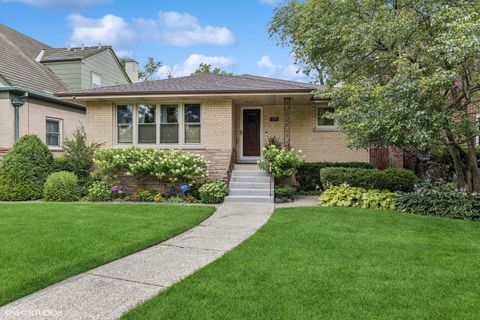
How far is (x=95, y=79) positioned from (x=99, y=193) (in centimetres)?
1088

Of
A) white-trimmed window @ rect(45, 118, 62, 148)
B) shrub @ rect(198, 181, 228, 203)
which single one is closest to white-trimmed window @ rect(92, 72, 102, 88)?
white-trimmed window @ rect(45, 118, 62, 148)

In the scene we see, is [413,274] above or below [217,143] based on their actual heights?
below

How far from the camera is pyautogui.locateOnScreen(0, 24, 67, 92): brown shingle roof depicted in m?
15.1

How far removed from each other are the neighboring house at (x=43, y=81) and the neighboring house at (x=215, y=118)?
2.49 metres

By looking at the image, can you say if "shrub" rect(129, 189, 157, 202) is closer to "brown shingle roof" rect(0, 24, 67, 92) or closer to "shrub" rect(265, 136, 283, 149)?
"shrub" rect(265, 136, 283, 149)

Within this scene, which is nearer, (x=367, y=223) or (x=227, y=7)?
(x=367, y=223)

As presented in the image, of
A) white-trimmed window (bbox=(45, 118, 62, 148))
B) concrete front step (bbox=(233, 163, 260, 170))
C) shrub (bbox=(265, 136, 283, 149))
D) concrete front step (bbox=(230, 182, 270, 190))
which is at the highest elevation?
white-trimmed window (bbox=(45, 118, 62, 148))

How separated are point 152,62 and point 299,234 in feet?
127

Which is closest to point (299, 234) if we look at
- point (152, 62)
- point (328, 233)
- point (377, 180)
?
point (328, 233)

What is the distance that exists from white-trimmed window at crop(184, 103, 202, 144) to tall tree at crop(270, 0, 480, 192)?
14.1 feet

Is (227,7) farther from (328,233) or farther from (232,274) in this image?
(232,274)

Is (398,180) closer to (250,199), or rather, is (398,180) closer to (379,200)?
(379,200)

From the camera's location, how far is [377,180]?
35.8 feet

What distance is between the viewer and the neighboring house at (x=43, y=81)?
1379 cm
